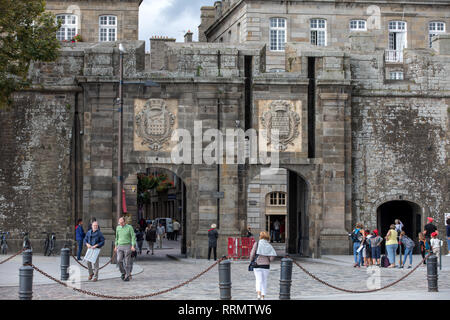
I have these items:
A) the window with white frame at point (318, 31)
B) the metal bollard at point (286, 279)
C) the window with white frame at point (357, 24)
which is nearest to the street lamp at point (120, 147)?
Result: the metal bollard at point (286, 279)

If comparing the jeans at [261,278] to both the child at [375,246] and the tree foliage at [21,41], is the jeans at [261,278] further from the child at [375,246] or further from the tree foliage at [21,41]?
the tree foliage at [21,41]

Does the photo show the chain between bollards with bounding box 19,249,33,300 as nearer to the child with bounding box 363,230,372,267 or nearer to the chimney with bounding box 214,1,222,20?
the child with bounding box 363,230,372,267

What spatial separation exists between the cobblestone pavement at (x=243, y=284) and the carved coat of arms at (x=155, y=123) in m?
5.00

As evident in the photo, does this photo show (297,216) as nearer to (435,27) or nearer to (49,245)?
(49,245)

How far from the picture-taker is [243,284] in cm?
2162

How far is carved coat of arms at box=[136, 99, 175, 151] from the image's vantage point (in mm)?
32438

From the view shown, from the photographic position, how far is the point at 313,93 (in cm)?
3334

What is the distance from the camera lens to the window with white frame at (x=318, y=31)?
51938 millimetres

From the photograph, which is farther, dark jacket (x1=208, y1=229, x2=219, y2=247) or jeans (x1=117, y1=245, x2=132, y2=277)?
dark jacket (x1=208, y1=229, x2=219, y2=247)

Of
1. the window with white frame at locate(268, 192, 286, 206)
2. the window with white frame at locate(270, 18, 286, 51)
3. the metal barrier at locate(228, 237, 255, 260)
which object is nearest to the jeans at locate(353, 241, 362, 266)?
the metal barrier at locate(228, 237, 255, 260)

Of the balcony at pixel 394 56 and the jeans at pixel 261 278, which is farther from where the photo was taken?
the balcony at pixel 394 56

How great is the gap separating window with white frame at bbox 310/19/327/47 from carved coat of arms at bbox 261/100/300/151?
1963 centimetres
